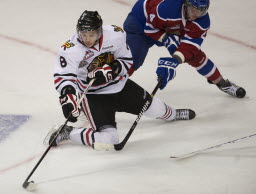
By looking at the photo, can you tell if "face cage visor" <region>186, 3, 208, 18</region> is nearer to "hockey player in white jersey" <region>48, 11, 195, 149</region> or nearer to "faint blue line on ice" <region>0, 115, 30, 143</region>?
"hockey player in white jersey" <region>48, 11, 195, 149</region>

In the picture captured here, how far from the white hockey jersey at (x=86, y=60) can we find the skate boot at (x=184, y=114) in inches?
20.1

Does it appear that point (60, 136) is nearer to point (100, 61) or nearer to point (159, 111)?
point (100, 61)

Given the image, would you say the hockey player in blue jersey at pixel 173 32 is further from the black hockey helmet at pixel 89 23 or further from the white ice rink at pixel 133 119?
the black hockey helmet at pixel 89 23

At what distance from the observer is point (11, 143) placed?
403 centimetres

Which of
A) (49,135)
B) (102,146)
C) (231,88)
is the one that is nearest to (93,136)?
(102,146)

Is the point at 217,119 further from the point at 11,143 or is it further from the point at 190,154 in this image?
the point at 11,143

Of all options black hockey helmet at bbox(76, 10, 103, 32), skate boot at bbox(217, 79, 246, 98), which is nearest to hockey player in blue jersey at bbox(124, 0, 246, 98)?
skate boot at bbox(217, 79, 246, 98)

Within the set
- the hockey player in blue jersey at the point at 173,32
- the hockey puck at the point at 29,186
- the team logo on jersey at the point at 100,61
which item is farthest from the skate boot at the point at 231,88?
the hockey puck at the point at 29,186

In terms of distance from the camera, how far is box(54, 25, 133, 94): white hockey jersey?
3.69 metres

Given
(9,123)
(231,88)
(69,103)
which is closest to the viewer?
(69,103)

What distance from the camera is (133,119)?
14.5 ft

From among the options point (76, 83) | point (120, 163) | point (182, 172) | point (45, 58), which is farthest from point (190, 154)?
point (45, 58)

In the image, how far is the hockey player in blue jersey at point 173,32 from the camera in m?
4.14

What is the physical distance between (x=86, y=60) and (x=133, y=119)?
31.2 inches
